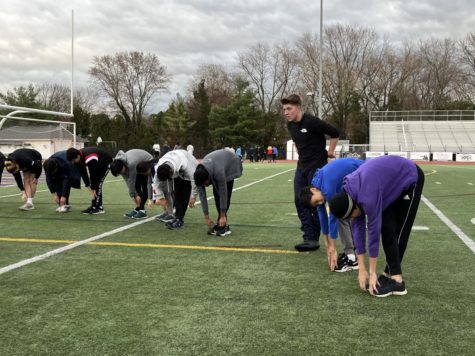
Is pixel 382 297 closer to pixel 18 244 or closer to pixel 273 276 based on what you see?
pixel 273 276

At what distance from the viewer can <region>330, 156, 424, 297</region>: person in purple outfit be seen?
12.1ft

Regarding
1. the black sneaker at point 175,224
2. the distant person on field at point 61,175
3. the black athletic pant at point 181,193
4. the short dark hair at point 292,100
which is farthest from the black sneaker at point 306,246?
the distant person on field at point 61,175

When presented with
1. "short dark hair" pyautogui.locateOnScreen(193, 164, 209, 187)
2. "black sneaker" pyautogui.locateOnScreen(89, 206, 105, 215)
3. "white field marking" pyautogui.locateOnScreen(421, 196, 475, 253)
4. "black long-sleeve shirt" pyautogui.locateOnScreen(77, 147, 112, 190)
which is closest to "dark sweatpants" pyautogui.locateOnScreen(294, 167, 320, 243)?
"short dark hair" pyautogui.locateOnScreen(193, 164, 209, 187)

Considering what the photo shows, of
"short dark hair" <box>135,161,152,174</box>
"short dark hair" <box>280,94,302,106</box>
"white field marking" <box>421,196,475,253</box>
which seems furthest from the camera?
"short dark hair" <box>135,161,152,174</box>

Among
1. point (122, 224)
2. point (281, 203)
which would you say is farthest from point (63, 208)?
point (281, 203)

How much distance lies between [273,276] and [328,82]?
57.8 m

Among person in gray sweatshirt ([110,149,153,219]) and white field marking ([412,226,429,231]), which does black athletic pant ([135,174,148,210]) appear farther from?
white field marking ([412,226,429,231])

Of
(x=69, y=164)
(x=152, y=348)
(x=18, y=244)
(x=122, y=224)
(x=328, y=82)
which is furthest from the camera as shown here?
(x=328, y=82)

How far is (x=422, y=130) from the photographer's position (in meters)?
→ 52.6

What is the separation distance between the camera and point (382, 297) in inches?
157

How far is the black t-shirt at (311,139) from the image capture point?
5629mm

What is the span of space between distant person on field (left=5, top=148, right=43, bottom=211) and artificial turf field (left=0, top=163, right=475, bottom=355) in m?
2.20

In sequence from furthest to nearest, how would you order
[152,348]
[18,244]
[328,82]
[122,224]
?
[328,82]
[122,224]
[18,244]
[152,348]

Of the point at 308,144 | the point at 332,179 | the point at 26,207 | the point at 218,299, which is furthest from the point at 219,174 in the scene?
the point at 26,207
